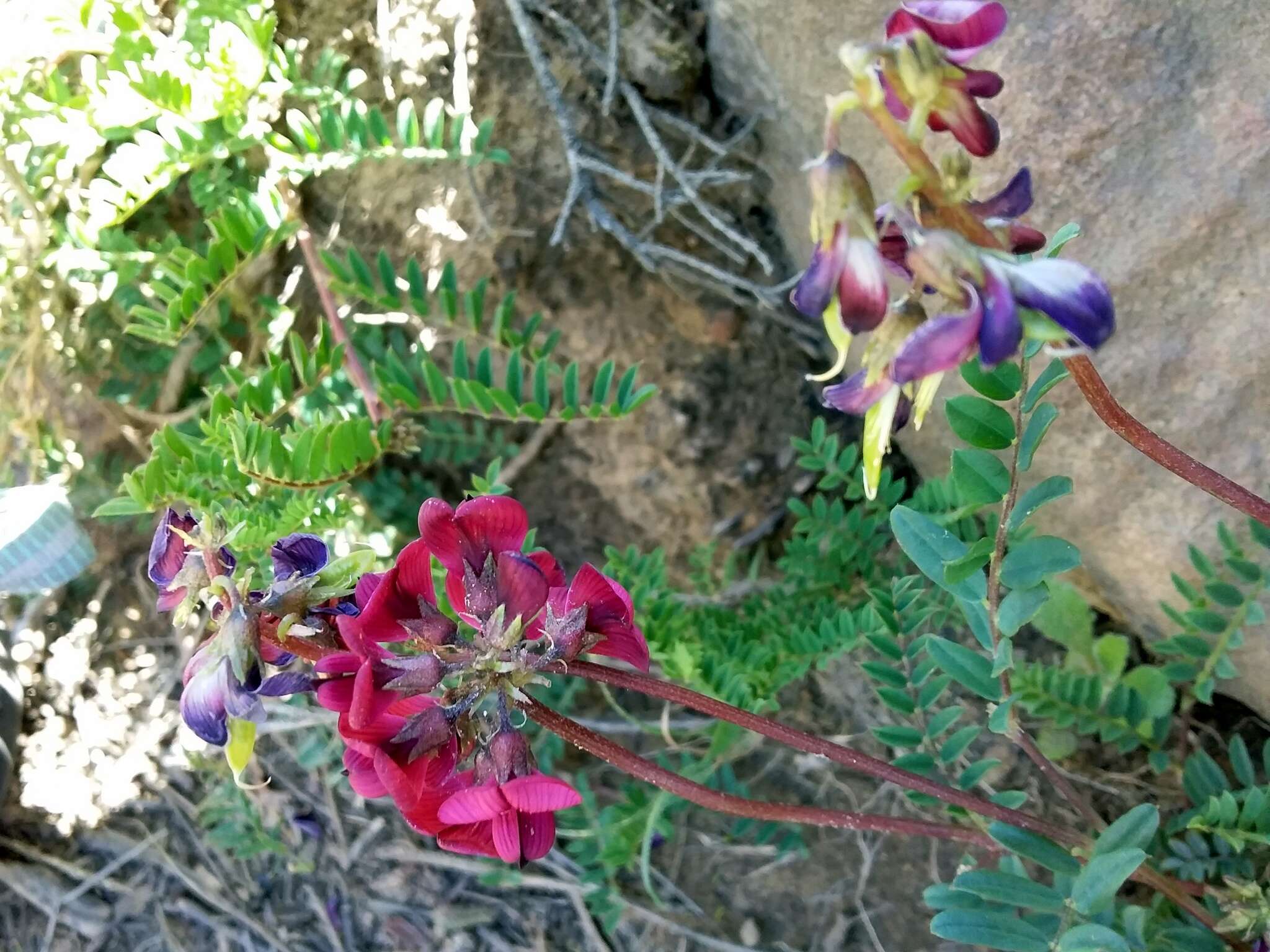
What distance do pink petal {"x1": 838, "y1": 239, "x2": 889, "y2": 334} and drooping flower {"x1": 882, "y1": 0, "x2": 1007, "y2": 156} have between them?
0.10 meters

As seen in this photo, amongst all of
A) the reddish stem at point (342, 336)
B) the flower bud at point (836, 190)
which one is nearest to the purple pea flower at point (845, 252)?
the flower bud at point (836, 190)

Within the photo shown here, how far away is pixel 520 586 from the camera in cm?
101

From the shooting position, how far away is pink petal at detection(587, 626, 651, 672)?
105 cm

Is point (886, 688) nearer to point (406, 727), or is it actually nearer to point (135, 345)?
point (406, 727)

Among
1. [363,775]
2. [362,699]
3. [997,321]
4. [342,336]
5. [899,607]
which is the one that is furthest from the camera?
[342,336]

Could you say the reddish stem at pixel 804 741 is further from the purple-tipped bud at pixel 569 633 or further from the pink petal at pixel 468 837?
the pink petal at pixel 468 837

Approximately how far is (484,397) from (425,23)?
73cm

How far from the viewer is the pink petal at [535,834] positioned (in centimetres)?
101

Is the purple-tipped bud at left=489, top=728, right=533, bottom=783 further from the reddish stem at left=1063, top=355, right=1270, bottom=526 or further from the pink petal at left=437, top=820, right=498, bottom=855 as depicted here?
the reddish stem at left=1063, top=355, right=1270, bottom=526

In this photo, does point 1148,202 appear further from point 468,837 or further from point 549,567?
point 468,837

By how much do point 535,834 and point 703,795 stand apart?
0.18m

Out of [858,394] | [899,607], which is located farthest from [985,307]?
[899,607]

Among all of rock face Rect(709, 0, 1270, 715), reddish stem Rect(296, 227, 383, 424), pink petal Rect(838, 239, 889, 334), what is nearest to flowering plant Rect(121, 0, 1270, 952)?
pink petal Rect(838, 239, 889, 334)

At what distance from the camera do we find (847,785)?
6.60 feet
